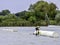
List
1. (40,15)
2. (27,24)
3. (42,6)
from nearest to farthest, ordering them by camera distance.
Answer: (27,24)
(40,15)
(42,6)

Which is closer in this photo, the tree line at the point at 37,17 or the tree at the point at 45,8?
the tree line at the point at 37,17

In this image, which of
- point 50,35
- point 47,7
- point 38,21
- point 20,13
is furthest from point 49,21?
point 50,35

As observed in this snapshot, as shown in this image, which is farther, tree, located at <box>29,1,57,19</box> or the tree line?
tree, located at <box>29,1,57,19</box>

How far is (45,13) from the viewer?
370 ft

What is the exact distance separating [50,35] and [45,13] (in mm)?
77810

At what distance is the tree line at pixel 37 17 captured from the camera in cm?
9969

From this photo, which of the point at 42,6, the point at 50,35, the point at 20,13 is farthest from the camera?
the point at 20,13

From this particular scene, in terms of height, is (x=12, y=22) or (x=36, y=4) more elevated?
(x=36, y=4)

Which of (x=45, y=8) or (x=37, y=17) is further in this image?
(x=45, y=8)

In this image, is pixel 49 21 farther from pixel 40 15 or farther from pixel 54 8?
pixel 54 8

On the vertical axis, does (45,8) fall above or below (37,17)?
above

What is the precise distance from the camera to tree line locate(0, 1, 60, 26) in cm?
9969

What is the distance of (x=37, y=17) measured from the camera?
357 feet

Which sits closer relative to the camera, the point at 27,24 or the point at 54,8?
the point at 27,24
